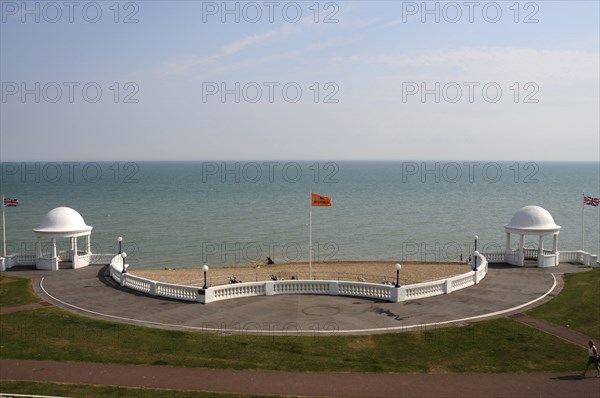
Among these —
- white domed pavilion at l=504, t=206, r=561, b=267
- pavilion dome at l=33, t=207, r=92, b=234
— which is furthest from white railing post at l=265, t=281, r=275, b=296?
white domed pavilion at l=504, t=206, r=561, b=267

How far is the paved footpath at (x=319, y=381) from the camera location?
58.1 feet

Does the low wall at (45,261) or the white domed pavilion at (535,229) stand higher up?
the white domed pavilion at (535,229)

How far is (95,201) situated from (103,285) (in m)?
104

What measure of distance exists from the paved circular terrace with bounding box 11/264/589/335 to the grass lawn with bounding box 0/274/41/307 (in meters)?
0.73

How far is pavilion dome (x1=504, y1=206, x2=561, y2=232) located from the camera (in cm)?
3856

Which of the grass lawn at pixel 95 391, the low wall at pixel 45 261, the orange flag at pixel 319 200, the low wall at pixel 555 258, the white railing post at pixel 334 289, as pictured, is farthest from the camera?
the low wall at pixel 555 258

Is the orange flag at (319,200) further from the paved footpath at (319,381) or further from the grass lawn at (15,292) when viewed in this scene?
the grass lawn at (15,292)

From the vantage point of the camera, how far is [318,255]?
60.0 meters

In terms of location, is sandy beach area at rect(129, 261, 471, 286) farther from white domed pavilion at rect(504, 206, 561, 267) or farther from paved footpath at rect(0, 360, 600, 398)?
paved footpath at rect(0, 360, 600, 398)

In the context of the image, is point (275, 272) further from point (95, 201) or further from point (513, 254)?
point (95, 201)

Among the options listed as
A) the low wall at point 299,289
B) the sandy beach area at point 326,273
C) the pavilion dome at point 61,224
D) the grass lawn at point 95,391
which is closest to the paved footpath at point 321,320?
the grass lawn at point 95,391

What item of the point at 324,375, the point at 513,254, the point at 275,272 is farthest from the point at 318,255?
the point at 324,375

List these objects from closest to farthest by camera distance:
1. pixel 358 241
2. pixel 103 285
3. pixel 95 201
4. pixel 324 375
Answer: pixel 324 375
pixel 103 285
pixel 358 241
pixel 95 201

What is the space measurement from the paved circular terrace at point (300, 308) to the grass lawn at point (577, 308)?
790mm
